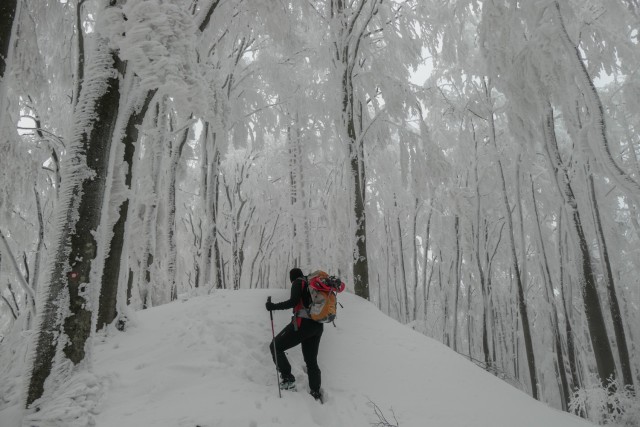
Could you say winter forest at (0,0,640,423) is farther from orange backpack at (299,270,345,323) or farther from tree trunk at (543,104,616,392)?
orange backpack at (299,270,345,323)

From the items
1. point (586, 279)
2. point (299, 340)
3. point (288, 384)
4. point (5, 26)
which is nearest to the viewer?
point (5, 26)

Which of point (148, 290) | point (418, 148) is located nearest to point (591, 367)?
point (418, 148)

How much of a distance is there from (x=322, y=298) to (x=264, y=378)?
110 cm

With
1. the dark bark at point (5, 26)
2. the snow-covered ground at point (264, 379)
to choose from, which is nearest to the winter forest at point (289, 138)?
the dark bark at point (5, 26)

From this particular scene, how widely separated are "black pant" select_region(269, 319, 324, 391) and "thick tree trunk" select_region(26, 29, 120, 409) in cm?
193

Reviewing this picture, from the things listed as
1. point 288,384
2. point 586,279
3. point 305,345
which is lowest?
point 288,384

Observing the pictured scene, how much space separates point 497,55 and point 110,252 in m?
6.53

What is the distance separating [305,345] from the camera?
4.11 m

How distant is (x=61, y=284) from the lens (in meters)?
3.16

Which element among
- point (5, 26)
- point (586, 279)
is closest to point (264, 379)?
point (5, 26)

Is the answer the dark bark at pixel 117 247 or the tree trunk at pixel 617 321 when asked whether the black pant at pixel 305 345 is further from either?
the tree trunk at pixel 617 321

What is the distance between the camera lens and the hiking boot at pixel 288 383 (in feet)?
13.0

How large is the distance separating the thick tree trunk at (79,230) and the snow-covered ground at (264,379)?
0.43 meters

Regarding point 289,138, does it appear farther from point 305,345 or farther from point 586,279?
point 305,345
